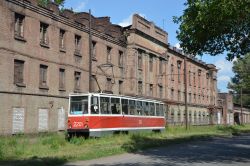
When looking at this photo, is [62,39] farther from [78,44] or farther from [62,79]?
[62,79]

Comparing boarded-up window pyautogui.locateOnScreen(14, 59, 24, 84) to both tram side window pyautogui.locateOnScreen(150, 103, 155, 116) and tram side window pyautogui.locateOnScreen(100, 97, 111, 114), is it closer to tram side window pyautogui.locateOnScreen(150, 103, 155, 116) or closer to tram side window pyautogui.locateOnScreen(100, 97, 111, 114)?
tram side window pyautogui.locateOnScreen(100, 97, 111, 114)

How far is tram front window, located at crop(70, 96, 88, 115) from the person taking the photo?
29.7 m

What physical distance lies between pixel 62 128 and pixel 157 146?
41.9 feet

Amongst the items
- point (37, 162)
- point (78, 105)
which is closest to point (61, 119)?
point (78, 105)

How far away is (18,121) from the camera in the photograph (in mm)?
32031

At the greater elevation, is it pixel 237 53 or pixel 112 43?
pixel 112 43

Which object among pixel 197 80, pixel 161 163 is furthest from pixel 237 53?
pixel 197 80

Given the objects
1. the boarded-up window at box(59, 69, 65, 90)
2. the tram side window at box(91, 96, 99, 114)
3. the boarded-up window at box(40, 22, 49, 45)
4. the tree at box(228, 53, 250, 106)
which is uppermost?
the tree at box(228, 53, 250, 106)

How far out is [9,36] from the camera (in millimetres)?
31656

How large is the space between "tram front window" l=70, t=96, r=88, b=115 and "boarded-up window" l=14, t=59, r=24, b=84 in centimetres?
479

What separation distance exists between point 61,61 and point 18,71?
5548 millimetres

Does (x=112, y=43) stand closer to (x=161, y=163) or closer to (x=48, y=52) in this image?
(x=48, y=52)

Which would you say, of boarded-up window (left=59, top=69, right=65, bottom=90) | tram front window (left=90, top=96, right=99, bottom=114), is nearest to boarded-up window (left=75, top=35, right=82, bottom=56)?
boarded-up window (left=59, top=69, right=65, bottom=90)

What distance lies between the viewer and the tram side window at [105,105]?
30.1 metres
